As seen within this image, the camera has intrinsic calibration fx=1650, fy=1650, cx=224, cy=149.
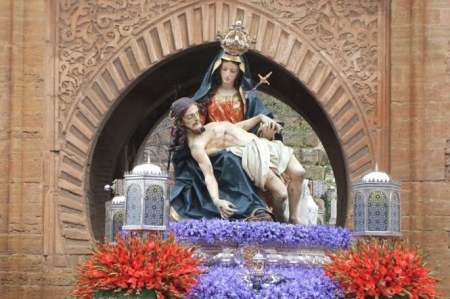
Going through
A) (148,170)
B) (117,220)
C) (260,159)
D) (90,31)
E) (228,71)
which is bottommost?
(117,220)

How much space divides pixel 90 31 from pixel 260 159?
4.19 m

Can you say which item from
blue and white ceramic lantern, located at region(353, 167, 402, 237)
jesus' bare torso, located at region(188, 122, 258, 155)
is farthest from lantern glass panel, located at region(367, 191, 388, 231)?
jesus' bare torso, located at region(188, 122, 258, 155)

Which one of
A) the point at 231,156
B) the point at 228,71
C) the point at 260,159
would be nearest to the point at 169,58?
the point at 228,71

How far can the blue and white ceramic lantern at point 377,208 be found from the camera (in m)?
11.7

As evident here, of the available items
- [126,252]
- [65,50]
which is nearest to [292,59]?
[65,50]

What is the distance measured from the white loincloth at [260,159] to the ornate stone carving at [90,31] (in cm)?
378

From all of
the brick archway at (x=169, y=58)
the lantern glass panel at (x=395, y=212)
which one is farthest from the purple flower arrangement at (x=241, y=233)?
the brick archway at (x=169, y=58)

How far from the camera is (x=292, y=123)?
2900 centimetres

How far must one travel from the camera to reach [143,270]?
1021cm

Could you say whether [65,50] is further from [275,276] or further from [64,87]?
[275,276]

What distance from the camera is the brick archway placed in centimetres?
1516

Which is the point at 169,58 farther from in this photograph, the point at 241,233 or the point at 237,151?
the point at 241,233

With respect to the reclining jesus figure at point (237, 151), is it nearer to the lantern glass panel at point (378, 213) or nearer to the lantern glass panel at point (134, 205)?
the lantern glass panel at point (378, 213)

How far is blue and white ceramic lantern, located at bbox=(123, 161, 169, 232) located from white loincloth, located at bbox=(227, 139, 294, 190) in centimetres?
80
